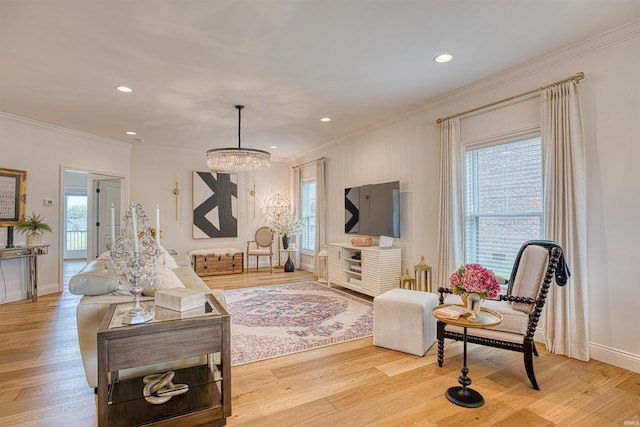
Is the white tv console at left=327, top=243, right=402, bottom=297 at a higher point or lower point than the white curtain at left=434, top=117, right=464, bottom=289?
lower

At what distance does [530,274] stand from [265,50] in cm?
290

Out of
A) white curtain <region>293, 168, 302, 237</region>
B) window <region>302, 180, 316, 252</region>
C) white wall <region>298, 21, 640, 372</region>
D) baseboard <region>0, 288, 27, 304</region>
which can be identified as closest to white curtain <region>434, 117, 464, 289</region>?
white wall <region>298, 21, 640, 372</region>

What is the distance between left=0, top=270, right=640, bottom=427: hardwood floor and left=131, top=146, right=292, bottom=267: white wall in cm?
397

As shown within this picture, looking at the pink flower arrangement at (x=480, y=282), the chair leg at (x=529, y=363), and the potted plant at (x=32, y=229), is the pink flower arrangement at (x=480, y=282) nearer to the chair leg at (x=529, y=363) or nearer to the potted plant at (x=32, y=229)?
the chair leg at (x=529, y=363)

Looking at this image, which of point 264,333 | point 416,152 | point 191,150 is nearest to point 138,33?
point 264,333

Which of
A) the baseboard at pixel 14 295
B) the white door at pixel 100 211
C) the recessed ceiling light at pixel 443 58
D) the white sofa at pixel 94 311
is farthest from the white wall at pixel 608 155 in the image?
the white door at pixel 100 211

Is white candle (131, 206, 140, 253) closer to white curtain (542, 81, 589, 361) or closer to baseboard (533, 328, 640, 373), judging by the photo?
white curtain (542, 81, 589, 361)

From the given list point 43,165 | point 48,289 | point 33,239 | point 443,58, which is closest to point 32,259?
point 33,239

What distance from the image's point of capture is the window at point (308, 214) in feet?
24.7

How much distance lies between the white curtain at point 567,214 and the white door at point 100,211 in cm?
815

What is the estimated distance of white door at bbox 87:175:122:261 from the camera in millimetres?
7762

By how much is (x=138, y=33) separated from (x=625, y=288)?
4.41 meters

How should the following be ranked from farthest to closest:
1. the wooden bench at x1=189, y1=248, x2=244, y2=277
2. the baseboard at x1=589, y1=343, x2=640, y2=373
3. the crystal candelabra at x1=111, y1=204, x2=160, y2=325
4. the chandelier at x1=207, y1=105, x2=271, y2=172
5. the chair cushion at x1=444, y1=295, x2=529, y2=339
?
the wooden bench at x1=189, y1=248, x2=244, y2=277 < the chandelier at x1=207, y1=105, x2=271, y2=172 < the baseboard at x1=589, y1=343, x2=640, y2=373 < the chair cushion at x1=444, y1=295, x2=529, y2=339 < the crystal candelabra at x1=111, y1=204, x2=160, y2=325

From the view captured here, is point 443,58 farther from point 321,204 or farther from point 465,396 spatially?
point 321,204
